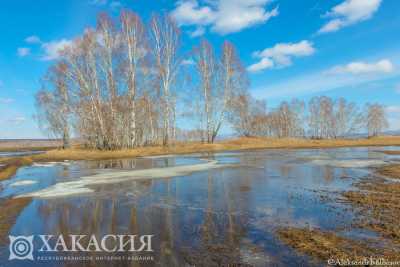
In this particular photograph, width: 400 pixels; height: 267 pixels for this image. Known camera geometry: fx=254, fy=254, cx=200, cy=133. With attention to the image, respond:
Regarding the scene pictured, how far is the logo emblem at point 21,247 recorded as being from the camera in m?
5.10

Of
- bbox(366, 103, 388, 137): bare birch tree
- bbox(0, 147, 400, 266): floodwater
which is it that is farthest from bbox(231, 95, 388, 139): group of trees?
bbox(0, 147, 400, 266): floodwater

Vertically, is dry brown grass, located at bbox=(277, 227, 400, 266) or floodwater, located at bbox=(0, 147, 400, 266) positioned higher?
dry brown grass, located at bbox=(277, 227, 400, 266)

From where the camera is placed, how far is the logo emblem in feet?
16.7

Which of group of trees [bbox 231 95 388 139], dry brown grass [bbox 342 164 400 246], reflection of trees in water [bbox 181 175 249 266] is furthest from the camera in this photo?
group of trees [bbox 231 95 388 139]

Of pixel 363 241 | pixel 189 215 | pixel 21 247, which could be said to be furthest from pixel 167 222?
pixel 363 241

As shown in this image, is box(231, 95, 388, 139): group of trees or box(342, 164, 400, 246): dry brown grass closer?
box(342, 164, 400, 246): dry brown grass

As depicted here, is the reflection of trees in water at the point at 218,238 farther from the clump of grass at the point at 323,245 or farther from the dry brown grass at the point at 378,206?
the dry brown grass at the point at 378,206

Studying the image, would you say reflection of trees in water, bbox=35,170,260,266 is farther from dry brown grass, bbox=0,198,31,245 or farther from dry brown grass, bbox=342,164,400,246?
dry brown grass, bbox=342,164,400,246

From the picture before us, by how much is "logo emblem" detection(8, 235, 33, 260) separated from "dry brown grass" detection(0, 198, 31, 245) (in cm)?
23

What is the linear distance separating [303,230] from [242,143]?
3958 cm

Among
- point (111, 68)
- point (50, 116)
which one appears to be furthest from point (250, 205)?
point (50, 116)

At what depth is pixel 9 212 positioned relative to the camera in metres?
8.10

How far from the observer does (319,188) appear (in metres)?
10.5

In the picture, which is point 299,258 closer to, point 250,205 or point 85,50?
point 250,205
